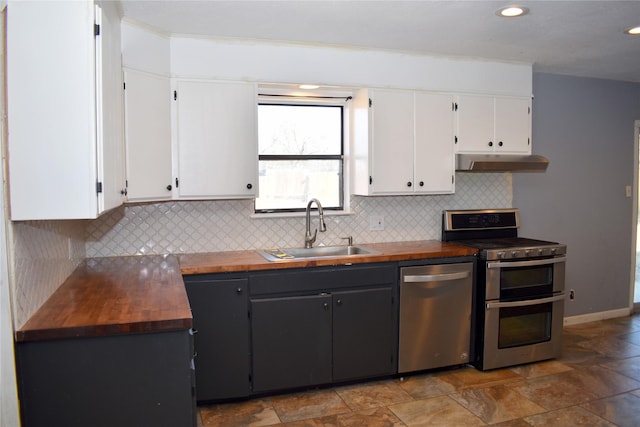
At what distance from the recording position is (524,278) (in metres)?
3.79

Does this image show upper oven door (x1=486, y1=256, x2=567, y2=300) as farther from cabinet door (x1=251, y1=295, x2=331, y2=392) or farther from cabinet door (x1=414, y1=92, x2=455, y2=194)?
cabinet door (x1=251, y1=295, x2=331, y2=392)

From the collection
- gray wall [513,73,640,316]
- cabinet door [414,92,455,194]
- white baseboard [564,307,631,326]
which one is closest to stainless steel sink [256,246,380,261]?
cabinet door [414,92,455,194]

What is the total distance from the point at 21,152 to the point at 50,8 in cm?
51

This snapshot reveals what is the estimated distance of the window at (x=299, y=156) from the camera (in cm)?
385

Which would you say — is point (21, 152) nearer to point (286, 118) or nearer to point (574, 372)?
point (286, 118)

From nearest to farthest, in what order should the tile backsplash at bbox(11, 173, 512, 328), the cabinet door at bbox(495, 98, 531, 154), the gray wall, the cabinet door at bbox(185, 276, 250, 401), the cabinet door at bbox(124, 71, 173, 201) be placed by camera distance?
the tile backsplash at bbox(11, 173, 512, 328), the cabinet door at bbox(124, 71, 173, 201), the cabinet door at bbox(185, 276, 250, 401), the cabinet door at bbox(495, 98, 531, 154), the gray wall

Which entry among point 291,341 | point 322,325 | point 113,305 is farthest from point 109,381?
point 322,325

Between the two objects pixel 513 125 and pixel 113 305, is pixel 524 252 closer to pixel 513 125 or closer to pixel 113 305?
pixel 513 125

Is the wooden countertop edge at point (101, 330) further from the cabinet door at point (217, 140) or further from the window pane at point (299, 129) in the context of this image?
the window pane at point (299, 129)

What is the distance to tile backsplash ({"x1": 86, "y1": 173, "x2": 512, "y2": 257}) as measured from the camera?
3.49 metres

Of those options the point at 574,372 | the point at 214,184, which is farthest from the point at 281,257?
the point at 574,372

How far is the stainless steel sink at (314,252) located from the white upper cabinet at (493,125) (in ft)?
3.52

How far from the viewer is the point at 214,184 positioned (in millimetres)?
3375

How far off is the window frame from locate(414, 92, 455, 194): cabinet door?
56cm
